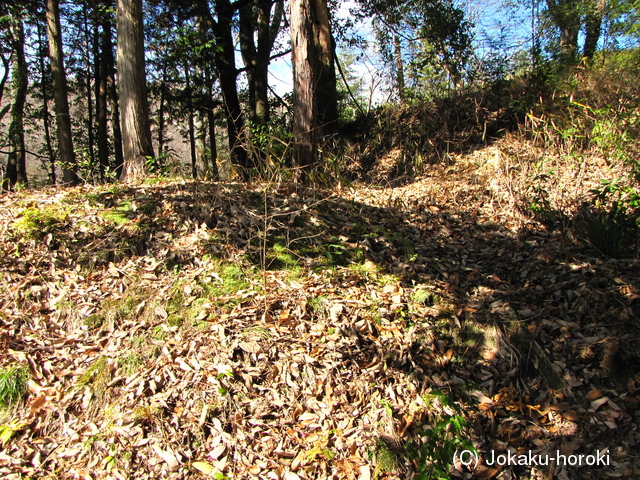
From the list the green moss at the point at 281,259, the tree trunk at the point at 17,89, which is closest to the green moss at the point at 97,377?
the green moss at the point at 281,259

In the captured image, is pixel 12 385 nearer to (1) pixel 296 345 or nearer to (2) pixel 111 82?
(1) pixel 296 345

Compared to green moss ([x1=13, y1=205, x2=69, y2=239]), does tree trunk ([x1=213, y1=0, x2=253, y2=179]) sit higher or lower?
higher

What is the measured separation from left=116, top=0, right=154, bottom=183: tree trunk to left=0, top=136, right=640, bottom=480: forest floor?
133 centimetres

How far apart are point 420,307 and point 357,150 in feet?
16.6

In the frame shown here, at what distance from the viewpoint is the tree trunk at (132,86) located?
20.6ft

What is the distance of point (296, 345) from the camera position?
3506 mm

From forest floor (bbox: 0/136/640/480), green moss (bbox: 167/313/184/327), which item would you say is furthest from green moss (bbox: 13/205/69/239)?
green moss (bbox: 167/313/184/327)

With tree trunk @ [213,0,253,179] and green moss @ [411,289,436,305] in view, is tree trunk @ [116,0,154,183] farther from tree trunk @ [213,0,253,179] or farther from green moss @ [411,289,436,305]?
tree trunk @ [213,0,253,179]

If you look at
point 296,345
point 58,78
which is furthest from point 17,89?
point 296,345

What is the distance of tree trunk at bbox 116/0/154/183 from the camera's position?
20.6 ft

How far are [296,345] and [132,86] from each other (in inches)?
200

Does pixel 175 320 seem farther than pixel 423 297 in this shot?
No

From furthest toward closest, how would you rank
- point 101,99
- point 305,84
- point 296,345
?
point 101,99
point 305,84
point 296,345

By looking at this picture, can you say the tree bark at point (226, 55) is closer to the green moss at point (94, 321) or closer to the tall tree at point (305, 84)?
the tall tree at point (305, 84)
